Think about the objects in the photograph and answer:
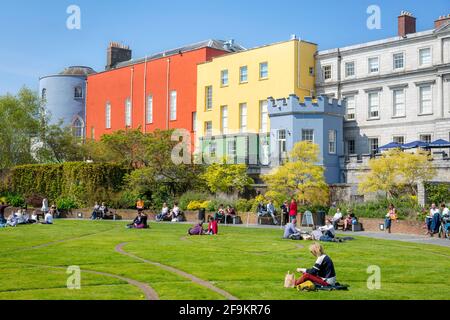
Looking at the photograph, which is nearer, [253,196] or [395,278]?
[395,278]

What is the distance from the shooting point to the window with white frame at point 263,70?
59484 mm

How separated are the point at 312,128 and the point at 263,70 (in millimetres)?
9333

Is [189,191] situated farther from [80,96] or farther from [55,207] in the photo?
[80,96]

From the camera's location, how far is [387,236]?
1315 inches

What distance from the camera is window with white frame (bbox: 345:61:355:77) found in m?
57.3

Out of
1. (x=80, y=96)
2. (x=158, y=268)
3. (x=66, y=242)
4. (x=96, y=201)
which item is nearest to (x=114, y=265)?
(x=158, y=268)

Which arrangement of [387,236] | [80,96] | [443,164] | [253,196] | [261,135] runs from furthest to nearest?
[80,96] < [261,135] < [253,196] < [443,164] < [387,236]

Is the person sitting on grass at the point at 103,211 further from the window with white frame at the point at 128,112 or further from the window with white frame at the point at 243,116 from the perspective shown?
the window with white frame at the point at 128,112

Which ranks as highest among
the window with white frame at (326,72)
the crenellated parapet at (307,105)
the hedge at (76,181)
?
the window with white frame at (326,72)

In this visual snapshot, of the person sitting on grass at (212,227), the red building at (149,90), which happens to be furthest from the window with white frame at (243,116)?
the person sitting on grass at (212,227)

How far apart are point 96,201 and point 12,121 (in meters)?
16.6

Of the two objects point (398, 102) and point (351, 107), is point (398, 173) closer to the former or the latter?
point (398, 102)

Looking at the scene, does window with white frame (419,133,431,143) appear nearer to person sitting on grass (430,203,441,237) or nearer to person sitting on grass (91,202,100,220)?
person sitting on grass (430,203,441,237)

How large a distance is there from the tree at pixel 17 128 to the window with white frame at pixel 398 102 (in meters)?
34.1
